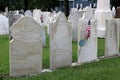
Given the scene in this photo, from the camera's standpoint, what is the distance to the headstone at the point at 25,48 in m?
8.65

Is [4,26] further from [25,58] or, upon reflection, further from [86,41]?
[25,58]

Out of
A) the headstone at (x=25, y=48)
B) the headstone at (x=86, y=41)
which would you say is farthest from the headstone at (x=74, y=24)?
the headstone at (x=25, y=48)

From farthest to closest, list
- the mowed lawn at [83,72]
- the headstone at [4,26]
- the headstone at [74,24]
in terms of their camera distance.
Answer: the headstone at [4,26], the headstone at [74,24], the mowed lawn at [83,72]

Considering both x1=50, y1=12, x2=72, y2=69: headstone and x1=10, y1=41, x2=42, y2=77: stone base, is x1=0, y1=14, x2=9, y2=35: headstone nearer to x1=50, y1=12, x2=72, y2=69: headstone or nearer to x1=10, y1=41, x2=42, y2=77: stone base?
x1=50, y1=12, x2=72, y2=69: headstone

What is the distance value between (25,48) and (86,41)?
2461 mm

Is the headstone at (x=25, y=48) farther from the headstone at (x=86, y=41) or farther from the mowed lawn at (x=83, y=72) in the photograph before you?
the headstone at (x=86, y=41)

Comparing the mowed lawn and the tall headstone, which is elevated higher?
the tall headstone

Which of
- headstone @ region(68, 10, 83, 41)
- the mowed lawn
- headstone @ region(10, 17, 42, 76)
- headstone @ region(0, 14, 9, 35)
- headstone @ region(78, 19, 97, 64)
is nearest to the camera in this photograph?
the mowed lawn

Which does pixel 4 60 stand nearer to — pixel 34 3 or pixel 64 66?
pixel 64 66

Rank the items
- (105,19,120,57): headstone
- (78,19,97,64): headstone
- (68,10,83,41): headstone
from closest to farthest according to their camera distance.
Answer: (78,19,97,64): headstone < (105,19,120,57): headstone < (68,10,83,41): headstone

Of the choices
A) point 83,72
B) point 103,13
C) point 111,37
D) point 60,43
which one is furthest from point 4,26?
point 83,72

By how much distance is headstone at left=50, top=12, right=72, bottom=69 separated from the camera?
9.66 metres

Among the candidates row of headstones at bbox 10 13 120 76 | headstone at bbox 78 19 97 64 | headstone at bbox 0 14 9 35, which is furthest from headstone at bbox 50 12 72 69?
headstone at bbox 0 14 9 35

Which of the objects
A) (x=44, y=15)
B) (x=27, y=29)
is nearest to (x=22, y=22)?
(x=27, y=29)
